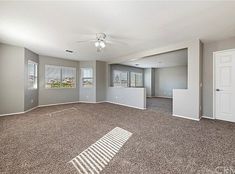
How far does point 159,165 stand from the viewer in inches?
68.2

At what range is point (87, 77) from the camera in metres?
7.49

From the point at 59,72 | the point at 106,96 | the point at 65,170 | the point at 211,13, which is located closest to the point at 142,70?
the point at 106,96

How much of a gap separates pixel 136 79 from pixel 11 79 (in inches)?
315

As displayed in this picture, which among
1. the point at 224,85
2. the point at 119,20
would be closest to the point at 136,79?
the point at 224,85

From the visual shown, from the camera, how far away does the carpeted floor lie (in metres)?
1.69

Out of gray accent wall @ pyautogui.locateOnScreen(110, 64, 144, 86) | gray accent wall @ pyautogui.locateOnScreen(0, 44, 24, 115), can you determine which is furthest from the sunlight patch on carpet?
gray accent wall @ pyautogui.locateOnScreen(110, 64, 144, 86)

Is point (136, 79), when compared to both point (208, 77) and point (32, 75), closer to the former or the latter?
point (208, 77)

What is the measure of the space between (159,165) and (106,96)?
6.16 metres

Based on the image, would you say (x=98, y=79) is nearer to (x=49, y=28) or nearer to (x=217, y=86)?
(x=49, y=28)

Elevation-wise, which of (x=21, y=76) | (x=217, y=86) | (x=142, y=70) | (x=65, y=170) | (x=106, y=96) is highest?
(x=142, y=70)

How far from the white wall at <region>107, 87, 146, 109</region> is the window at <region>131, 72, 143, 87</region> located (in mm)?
3155

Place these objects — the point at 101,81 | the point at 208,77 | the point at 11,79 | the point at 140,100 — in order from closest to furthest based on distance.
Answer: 1. the point at 208,77
2. the point at 11,79
3. the point at 140,100
4. the point at 101,81

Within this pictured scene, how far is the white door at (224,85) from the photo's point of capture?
12.2 ft

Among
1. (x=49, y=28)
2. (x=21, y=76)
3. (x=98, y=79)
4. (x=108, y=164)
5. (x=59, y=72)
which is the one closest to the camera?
(x=108, y=164)
